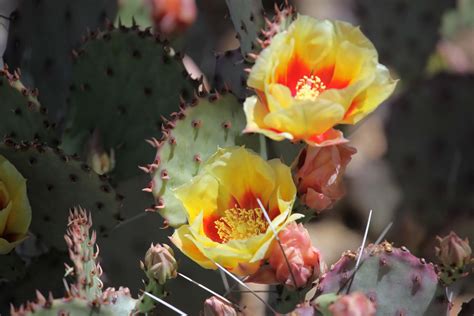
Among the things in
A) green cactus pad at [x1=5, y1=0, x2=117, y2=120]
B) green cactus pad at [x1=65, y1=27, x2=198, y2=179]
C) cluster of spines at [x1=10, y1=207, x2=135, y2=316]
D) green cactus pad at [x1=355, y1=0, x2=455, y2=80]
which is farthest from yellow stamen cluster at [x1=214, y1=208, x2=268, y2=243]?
green cactus pad at [x1=355, y1=0, x2=455, y2=80]

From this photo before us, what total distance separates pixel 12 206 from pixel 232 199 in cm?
27

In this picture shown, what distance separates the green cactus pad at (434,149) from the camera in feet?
4.87

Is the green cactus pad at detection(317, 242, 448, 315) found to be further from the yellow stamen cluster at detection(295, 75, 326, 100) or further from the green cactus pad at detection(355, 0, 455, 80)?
the green cactus pad at detection(355, 0, 455, 80)

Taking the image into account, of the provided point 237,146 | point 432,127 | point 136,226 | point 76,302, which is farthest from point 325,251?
point 76,302

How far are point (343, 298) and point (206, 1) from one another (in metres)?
1.37

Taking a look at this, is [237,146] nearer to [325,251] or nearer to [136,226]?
[136,226]

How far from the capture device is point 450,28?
2041 millimetres

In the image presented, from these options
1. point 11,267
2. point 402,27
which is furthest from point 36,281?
point 402,27

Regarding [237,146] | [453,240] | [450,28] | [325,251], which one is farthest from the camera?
[450,28]

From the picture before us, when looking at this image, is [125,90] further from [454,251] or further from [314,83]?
[454,251]

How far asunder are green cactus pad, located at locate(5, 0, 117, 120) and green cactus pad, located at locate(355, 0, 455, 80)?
501mm

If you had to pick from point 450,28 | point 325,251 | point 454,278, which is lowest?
point 325,251

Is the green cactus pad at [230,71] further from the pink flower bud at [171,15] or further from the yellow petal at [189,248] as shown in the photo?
the yellow petal at [189,248]

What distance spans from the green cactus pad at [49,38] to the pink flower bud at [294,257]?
540mm
